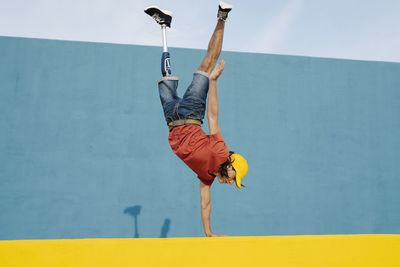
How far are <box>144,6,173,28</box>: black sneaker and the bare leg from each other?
2.33 ft

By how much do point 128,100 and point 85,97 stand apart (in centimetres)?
85

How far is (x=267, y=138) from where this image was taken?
5.95 m

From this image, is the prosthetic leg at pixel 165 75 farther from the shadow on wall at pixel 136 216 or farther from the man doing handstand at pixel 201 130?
the shadow on wall at pixel 136 216

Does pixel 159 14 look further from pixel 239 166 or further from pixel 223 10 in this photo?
pixel 239 166

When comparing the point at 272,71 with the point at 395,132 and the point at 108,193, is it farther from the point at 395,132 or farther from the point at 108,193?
the point at 108,193

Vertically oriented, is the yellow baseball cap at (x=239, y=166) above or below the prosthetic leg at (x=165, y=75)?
below

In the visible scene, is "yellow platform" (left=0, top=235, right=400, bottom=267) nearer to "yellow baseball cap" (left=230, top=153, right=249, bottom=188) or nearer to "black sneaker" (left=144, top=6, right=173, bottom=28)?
"yellow baseball cap" (left=230, top=153, right=249, bottom=188)

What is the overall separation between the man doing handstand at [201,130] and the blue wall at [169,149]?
3.04 m

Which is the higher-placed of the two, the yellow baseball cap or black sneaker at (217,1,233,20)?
black sneaker at (217,1,233,20)

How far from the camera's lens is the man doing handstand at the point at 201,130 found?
2434 millimetres

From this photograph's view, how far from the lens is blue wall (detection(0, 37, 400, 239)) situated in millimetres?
5449

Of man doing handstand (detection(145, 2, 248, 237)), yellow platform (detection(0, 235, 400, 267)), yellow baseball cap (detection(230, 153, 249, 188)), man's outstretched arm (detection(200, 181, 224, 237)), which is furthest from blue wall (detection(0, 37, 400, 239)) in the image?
yellow platform (detection(0, 235, 400, 267))

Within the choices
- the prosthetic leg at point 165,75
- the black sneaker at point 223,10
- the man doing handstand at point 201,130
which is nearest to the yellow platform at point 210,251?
the man doing handstand at point 201,130

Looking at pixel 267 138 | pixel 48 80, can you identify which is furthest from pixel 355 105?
Result: pixel 48 80
